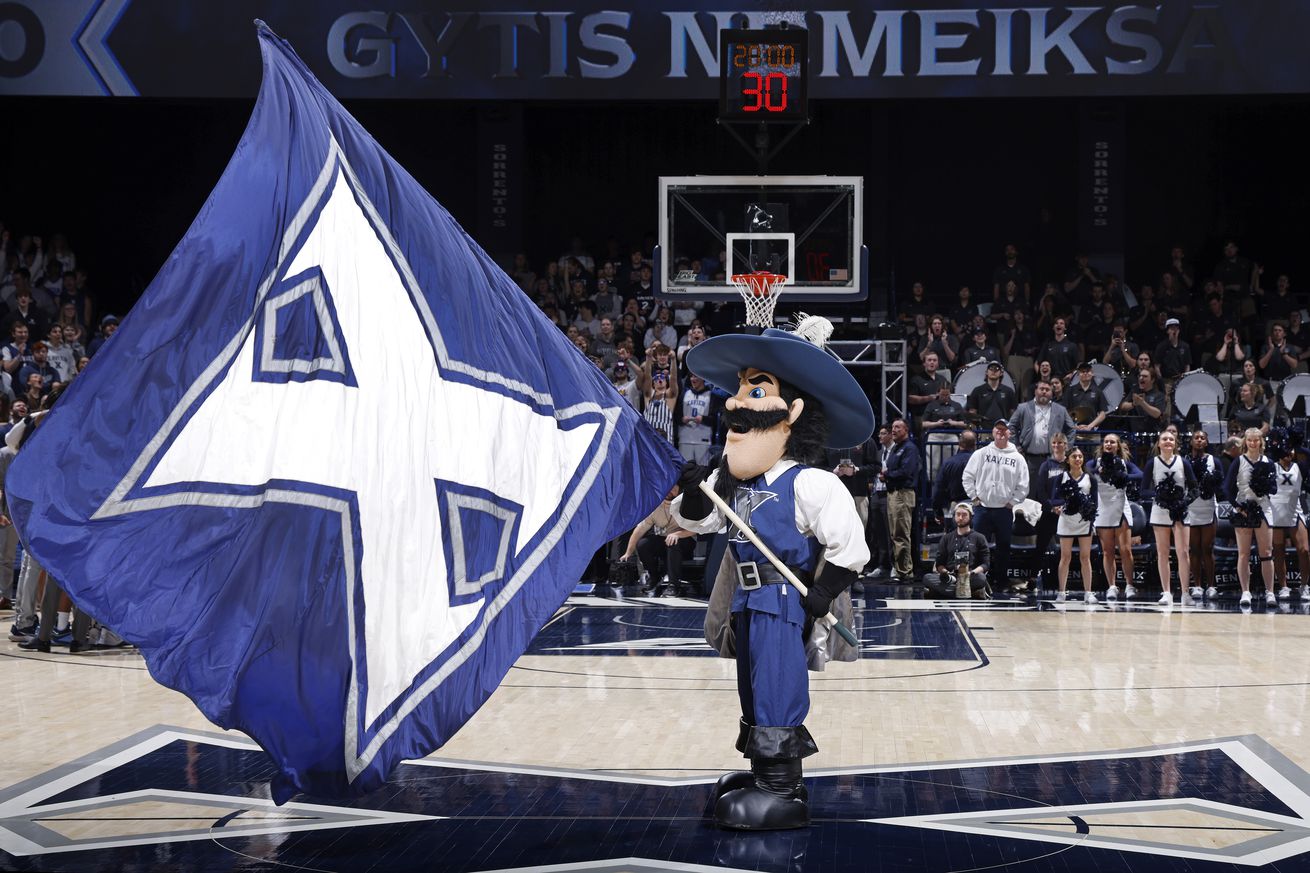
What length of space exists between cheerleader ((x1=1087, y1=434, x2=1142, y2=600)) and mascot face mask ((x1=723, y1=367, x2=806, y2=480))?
335 inches

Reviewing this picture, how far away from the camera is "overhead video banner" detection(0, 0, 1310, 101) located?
19.1 m

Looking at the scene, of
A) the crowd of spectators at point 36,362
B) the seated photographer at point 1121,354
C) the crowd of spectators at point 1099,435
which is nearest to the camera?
the crowd of spectators at point 36,362

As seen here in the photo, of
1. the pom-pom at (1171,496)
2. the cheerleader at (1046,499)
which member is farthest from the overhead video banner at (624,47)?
the pom-pom at (1171,496)

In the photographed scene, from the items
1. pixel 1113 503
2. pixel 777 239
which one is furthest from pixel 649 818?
pixel 777 239

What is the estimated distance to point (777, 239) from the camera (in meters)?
15.2

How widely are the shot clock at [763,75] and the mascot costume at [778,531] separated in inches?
327

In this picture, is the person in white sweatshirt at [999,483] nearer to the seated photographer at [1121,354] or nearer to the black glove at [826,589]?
the seated photographer at [1121,354]

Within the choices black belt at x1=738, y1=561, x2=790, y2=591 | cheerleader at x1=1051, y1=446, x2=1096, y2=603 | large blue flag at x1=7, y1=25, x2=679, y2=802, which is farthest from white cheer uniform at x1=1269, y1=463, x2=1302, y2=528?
large blue flag at x1=7, y1=25, x2=679, y2=802

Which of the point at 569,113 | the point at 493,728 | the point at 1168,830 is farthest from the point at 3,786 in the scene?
the point at 569,113

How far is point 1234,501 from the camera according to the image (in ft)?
46.0

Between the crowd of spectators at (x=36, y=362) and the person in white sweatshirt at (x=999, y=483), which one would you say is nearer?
the crowd of spectators at (x=36, y=362)

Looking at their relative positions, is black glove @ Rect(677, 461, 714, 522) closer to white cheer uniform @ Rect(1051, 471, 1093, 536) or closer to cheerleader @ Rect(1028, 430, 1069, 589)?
white cheer uniform @ Rect(1051, 471, 1093, 536)

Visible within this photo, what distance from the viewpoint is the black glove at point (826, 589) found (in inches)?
232

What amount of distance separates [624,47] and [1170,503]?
9.58 meters
